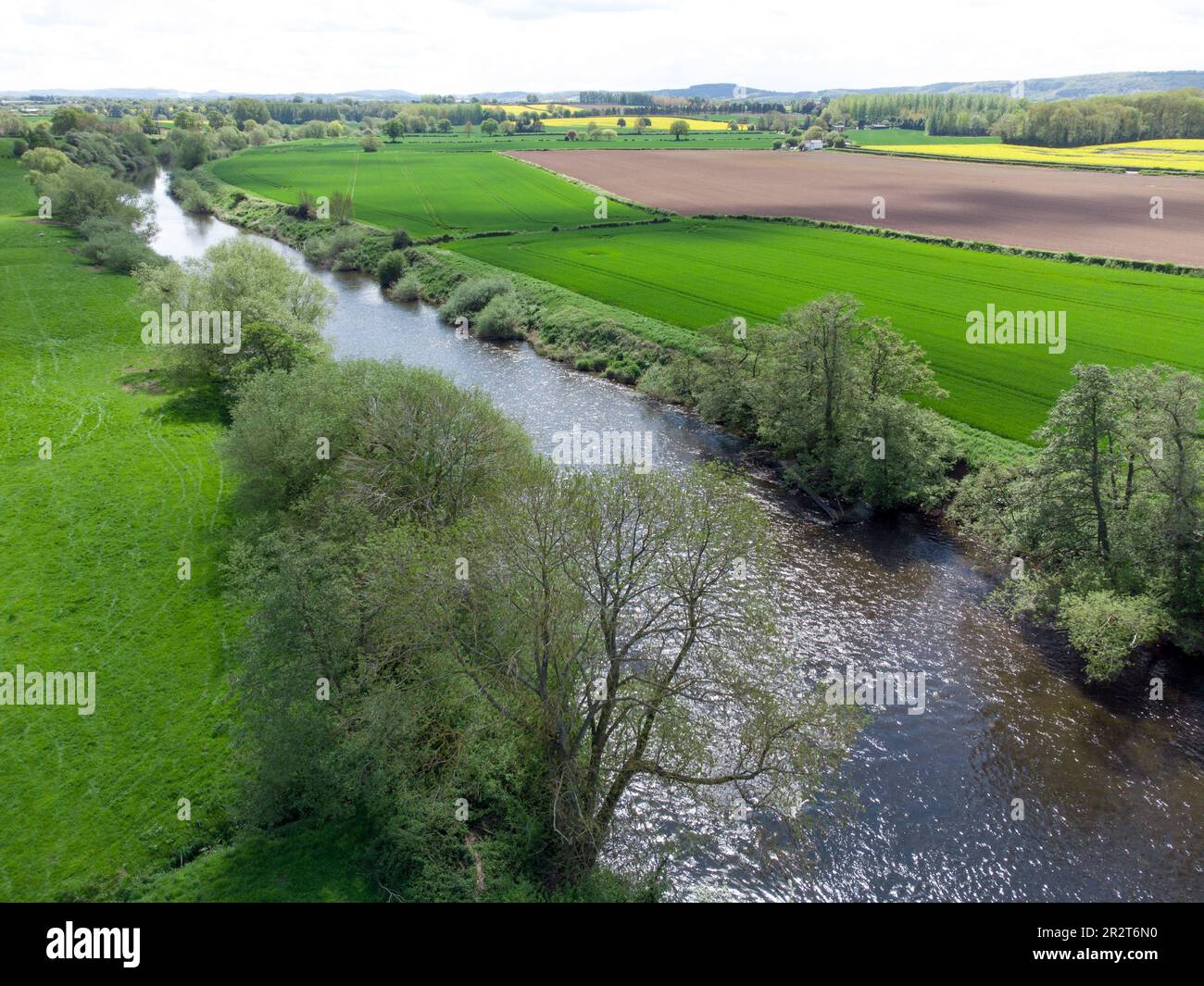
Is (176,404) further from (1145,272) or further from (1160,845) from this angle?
(1145,272)

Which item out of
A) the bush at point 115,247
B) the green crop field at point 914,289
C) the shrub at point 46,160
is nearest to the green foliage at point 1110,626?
the green crop field at point 914,289

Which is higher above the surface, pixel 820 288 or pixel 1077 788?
pixel 820 288

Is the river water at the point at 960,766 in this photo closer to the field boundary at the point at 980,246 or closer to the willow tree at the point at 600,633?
the willow tree at the point at 600,633

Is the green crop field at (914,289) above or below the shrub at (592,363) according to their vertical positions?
above

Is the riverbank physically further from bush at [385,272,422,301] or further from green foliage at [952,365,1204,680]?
green foliage at [952,365,1204,680]
